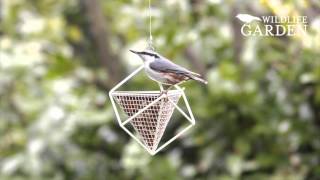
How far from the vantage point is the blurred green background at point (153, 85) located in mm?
2639

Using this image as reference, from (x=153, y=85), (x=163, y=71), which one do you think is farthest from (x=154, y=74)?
(x=153, y=85)

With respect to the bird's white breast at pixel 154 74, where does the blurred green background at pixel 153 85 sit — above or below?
below

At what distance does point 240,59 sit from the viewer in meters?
2.76

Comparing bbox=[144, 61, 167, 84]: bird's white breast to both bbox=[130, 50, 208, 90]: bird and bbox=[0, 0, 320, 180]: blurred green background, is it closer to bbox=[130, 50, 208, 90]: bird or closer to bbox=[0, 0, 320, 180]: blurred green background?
bbox=[130, 50, 208, 90]: bird

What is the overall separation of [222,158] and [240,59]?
441 mm

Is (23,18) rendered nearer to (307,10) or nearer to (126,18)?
(126,18)

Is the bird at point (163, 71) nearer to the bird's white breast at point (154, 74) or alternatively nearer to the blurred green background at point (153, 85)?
the bird's white breast at point (154, 74)

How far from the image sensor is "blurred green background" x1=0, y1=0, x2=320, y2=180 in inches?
104

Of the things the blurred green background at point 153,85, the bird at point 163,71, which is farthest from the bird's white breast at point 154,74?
the blurred green background at point 153,85

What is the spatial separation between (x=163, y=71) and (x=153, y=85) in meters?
1.82

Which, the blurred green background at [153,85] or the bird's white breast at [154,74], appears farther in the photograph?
the blurred green background at [153,85]

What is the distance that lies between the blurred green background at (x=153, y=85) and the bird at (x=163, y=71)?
48.5 inches

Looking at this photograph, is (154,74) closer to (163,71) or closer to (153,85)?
(163,71)

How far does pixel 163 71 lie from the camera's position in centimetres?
107
